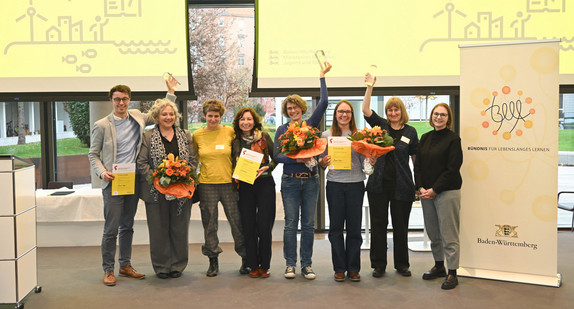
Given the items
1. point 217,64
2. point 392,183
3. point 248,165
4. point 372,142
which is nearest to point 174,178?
point 248,165

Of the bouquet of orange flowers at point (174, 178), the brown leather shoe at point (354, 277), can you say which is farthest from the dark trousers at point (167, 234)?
the brown leather shoe at point (354, 277)

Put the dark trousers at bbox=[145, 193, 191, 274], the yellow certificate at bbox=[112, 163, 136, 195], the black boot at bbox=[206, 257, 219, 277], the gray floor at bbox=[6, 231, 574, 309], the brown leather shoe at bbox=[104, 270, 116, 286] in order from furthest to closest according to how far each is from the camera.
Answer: the black boot at bbox=[206, 257, 219, 277], the dark trousers at bbox=[145, 193, 191, 274], the brown leather shoe at bbox=[104, 270, 116, 286], the yellow certificate at bbox=[112, 163, 136, 195], the gray floor at bbox=[6, 231, 574, 309]

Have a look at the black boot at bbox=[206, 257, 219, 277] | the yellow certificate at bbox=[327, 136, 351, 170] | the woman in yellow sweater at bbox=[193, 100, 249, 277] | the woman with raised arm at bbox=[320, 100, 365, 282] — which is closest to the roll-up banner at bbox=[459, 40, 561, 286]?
the woman with raised arm at bbox=[320, 100, 365, 282]

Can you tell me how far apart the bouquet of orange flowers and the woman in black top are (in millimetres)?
1968

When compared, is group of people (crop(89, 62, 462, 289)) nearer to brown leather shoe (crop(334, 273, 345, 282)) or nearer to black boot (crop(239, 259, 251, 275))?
brown leather shoe (crop(334, 273, 345, 282))

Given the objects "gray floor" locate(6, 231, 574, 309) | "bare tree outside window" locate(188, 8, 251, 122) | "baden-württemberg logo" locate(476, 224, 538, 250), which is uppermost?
"bare tree outside window" locate(188, 8, 251, 122)

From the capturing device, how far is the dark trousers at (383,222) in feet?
14.1

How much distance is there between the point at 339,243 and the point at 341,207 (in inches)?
12.6

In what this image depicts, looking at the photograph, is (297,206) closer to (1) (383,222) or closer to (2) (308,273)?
(2) (308,273)

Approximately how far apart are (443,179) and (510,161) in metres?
0.67

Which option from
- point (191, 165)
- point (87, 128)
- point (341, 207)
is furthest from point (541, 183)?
point (87, 128)

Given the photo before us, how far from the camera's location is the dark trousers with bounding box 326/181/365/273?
4.15m

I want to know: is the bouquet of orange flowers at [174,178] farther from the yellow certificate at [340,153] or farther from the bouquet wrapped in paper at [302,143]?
the yellow certificate at [340,153]

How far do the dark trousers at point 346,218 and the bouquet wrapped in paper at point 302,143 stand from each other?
345 mm
